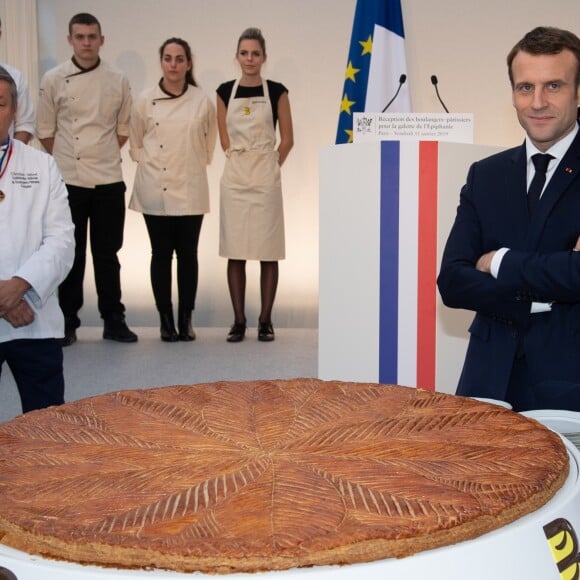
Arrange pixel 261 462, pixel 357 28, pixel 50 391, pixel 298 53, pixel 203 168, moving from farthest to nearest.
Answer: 1. pixel 298 53
2. pixel 203 168
3. pixel 357 28
4. pixel 50 391
5. pixel 261 462

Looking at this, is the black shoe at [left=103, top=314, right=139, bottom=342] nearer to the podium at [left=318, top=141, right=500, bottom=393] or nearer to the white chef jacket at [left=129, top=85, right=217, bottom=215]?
the white chef jacket at [left=129, top=85, right=217, bottom=215]

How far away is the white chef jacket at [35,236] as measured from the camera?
246 centimetres

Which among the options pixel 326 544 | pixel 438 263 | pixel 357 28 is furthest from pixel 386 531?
pixel 357 28

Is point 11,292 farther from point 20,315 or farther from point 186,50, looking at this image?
point 186,50

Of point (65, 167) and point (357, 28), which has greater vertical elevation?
point (357, 28)

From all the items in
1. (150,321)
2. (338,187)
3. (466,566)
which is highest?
(338,187)

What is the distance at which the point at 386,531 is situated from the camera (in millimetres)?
922

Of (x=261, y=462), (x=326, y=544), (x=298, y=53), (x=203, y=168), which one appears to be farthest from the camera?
(x=298, y=53)

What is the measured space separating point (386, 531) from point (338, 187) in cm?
236

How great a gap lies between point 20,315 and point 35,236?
0.78 feet

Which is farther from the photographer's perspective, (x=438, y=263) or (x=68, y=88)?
(x=68, y=88)

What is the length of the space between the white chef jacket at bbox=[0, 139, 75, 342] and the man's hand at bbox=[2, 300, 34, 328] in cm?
4

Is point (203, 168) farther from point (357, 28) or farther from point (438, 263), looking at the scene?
point (438, 263)

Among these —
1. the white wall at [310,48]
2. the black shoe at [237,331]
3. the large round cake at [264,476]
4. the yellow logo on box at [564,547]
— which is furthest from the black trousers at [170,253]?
the yellow logo on box at [564,547]
